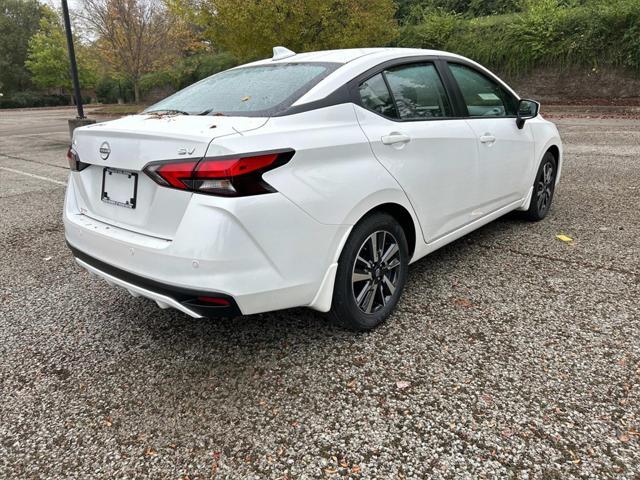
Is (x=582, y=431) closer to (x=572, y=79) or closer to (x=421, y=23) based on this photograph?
(x=572, y=79)

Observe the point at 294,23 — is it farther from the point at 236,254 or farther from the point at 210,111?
the point at 236,254

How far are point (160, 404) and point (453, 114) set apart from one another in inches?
101

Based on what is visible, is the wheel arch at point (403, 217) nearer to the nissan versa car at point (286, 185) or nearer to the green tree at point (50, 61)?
the nissan versa car at point (286, 185)

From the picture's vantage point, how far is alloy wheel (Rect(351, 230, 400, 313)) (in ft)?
8.91

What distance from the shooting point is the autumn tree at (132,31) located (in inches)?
894

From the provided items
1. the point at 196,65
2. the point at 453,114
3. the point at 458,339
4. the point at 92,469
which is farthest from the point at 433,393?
the point at 196,65

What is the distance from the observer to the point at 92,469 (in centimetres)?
197

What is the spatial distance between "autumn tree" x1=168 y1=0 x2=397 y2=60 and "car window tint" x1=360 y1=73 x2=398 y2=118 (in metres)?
12.7

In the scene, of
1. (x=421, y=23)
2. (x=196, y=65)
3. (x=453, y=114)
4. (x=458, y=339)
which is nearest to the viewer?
(x=458, y=339)

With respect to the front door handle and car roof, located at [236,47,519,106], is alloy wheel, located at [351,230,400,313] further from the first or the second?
car roof, located at [236,47,519,106]

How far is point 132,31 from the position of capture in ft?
75.7

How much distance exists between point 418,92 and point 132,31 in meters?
23.7

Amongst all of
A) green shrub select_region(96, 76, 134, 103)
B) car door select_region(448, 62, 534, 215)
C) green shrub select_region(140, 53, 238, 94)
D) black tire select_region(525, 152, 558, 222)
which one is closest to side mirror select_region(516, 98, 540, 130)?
car door select_region(448, 62, 534, 215)

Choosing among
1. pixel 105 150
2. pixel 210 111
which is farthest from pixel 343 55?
pixel 105 150
